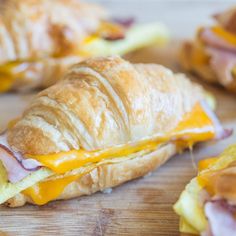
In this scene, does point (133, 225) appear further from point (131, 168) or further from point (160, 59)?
point (160, 59)

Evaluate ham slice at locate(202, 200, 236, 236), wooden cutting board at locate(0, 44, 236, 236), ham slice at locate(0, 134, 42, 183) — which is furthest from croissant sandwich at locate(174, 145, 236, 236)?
ham slice at locate(0, 134, 42, 183)

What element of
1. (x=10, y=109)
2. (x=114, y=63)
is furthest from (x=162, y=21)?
(x=114, y=63)

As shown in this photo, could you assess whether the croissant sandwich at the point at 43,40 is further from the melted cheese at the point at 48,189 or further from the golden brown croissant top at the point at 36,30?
the melted cheese at the point at 48,189

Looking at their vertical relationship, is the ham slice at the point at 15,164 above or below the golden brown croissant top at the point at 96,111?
below

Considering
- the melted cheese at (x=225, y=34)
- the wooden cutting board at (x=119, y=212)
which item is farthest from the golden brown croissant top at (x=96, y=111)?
the melted cheese at (x=225, y=34)

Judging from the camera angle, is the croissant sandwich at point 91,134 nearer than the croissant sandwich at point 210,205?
No

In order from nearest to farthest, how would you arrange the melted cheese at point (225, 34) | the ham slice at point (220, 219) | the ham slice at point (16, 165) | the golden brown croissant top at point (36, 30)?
the ham slice at point (220, 219) → the ham slice at point (16, 165) → the golden brown croissant top at point (36, 30) → the melted cheese at point (225, 34)
